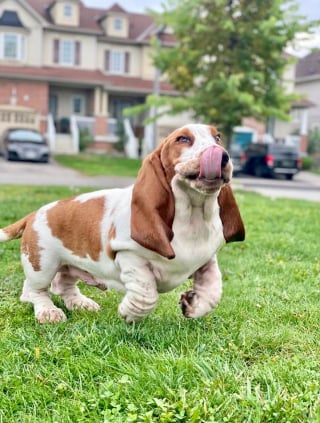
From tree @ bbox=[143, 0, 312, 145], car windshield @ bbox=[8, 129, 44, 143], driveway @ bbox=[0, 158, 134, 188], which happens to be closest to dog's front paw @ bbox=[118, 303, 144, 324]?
driveway @ bbox=[0, 158, 134, 188]

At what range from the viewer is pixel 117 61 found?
36969 mm

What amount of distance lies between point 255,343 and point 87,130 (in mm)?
30507

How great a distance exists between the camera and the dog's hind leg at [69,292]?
4281 mm

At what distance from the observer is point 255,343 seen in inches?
136

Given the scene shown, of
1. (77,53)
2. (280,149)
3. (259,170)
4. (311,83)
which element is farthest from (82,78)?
(311,83)

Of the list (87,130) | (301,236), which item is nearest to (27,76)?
(87,130)

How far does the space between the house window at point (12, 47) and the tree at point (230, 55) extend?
50.4ft

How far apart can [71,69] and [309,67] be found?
21863 millimetres

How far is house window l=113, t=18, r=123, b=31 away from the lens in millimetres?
36906

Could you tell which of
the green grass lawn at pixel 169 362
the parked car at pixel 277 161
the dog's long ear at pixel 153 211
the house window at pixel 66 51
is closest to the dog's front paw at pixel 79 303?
the green grass lawn at pixel 169 362

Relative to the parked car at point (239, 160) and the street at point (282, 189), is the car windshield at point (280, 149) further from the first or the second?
the parked car at point (239, 160)

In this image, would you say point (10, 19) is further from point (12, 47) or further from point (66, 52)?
point (66, 52)

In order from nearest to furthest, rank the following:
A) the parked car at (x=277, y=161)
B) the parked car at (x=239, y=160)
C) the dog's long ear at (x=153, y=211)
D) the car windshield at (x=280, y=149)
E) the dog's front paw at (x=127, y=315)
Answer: the dog's long ear at (x=153, y=211) < the dog's front paw at (x=127, y=315) < the parked car at (x=277, y=161) < the car windshield at (x=280, y=149) < the parked car at (x=239, y=160)

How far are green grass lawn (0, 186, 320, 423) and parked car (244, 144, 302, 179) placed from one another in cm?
2234
